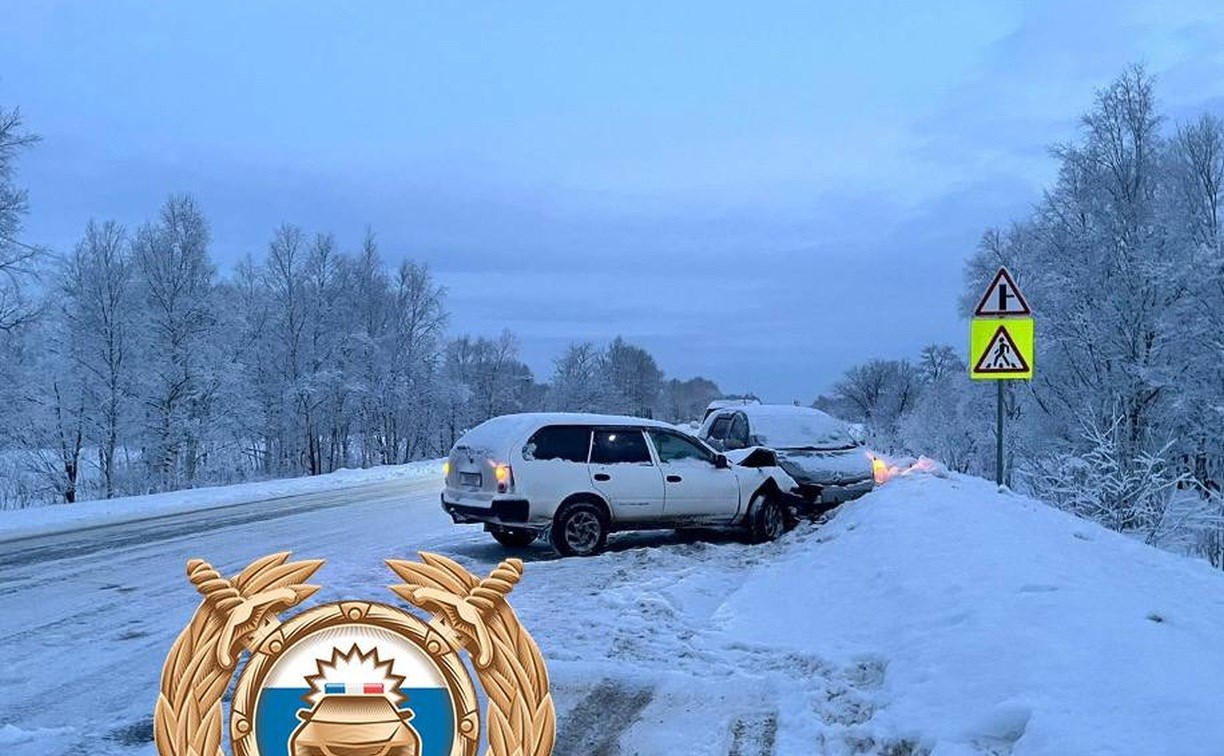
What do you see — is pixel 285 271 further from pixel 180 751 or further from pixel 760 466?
pixel 180 751

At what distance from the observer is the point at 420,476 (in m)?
31.5

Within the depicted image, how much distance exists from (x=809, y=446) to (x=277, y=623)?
42.2 ft

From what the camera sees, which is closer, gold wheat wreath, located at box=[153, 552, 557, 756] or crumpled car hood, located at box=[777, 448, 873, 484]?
gold wheat wreath, located at box=[153, 552, 557, 756]

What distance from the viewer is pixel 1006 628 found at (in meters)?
5.35

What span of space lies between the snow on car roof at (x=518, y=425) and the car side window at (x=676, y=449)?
182 mm

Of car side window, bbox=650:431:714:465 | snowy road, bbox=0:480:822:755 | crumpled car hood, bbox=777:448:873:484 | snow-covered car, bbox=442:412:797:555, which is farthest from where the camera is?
crumpled car hood, bbox=777:448:873:484

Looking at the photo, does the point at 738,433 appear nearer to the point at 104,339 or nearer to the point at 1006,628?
the point at 1006,628

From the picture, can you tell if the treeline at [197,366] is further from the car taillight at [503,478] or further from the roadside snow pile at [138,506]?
the car taillight at [503,478]

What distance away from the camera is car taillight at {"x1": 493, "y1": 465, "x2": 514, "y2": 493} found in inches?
428

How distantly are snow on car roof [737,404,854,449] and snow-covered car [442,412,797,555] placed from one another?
219 cm

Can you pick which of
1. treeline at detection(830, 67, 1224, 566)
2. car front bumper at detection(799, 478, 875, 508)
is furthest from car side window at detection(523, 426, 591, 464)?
treeline at detection(830, 67, 1224, 566)

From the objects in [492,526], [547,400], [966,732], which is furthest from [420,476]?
[547,400]

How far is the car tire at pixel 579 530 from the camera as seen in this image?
36.8 feet

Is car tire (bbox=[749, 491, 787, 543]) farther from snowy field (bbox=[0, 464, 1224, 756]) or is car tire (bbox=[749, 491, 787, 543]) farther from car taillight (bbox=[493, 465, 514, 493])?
car taillight (bbox=[493, 465, 514, 493])
